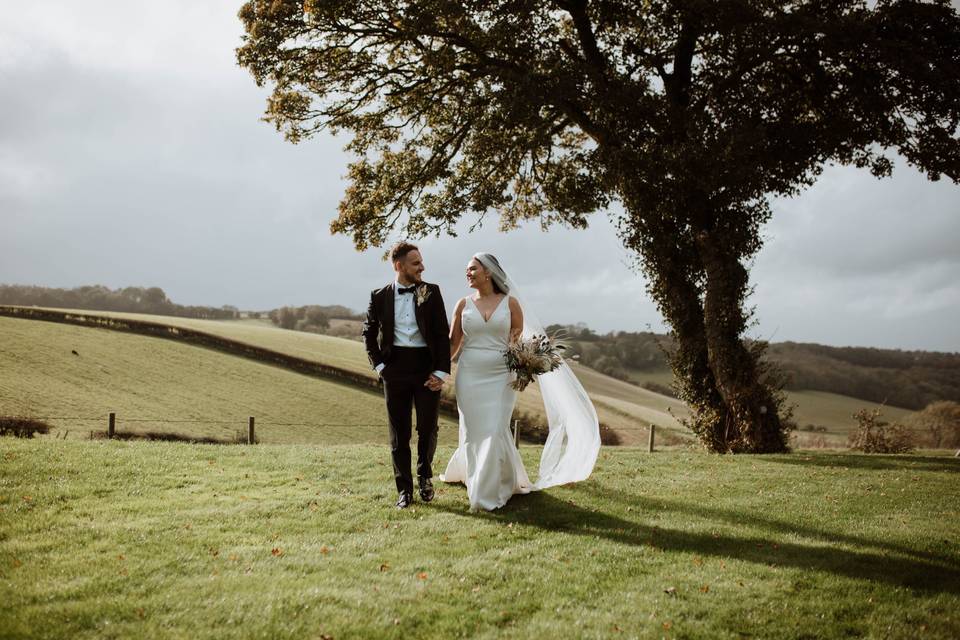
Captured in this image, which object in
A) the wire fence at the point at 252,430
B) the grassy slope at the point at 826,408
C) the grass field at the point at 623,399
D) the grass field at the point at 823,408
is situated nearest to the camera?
the wire fence at the point at 252,430

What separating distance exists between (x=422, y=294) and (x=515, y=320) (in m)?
1.53

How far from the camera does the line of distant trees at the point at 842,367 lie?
181 feet

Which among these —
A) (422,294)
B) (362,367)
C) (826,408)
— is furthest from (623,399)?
(422,294)

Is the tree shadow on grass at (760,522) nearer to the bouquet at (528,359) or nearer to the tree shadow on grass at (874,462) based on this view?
the bouquet at (528,359)

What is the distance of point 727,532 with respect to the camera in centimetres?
731

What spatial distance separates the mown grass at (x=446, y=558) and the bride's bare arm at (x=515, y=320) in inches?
89.9

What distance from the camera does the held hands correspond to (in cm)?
786

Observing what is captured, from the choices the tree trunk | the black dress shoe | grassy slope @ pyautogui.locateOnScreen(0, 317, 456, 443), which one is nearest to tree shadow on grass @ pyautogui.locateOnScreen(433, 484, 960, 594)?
the black dress shoe

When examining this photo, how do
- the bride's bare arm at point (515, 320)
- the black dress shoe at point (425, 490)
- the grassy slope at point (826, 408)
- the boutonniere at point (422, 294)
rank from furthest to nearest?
the grassy slope at point (826, 408) → the bride's bare arm at point (515, 320) → the black dress shoe at point (425, 490) → the boutonniere at point (422, 294)

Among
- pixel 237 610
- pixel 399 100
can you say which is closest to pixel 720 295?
pixel 399 100

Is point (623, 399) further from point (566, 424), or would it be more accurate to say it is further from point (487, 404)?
point (487, 404)

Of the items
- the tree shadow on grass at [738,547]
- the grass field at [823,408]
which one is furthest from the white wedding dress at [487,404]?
the grass field at [823,408]

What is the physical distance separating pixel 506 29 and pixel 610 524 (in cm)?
1292

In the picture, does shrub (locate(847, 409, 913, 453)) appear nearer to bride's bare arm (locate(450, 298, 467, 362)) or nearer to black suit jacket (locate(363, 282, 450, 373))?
bride's bare arm (locate(450, 298, 467, 362))
